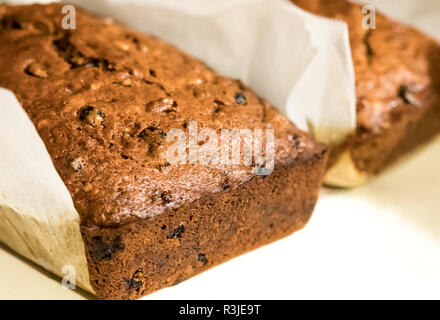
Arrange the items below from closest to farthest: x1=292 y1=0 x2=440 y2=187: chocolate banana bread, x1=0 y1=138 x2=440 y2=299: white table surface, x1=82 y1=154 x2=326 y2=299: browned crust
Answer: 1. x1=82 y1=154 x2=326 y2=299: browned crust
2. x1=0 y1=138 x2=440 y2=299: white table surface
3. x1=292 y1=0 x2=440 y2=187: chocolate banana bread

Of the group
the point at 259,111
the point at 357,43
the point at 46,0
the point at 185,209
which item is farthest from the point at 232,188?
the point at 46,0

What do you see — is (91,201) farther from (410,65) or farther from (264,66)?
(410,65)

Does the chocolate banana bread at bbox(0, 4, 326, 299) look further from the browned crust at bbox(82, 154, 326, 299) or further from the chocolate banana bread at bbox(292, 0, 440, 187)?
the chocolate banana bread at bbox(292, 0, 440, 187)

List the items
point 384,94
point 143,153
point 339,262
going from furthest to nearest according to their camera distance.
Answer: point 384,94 → point 339,262 → point 143,153

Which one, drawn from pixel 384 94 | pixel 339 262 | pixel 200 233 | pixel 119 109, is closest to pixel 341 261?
pixel 339 262

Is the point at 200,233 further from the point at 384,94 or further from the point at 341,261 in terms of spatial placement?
the point at 384,94

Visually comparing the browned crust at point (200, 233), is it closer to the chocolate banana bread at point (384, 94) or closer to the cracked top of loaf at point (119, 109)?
the cracked top of loaf at point (119, 109)

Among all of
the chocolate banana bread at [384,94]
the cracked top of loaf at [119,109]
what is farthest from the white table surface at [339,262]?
the cracked top of loaf at [119,109]

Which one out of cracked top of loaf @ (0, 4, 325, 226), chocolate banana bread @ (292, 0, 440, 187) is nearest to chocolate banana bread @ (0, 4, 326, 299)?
cracked top of loaf @ (0, 4, 325, 226)
